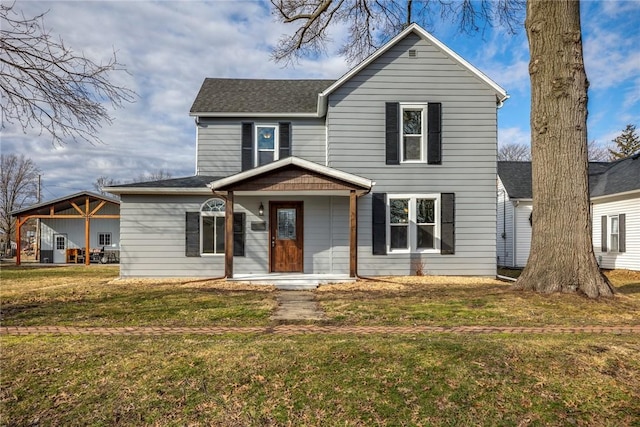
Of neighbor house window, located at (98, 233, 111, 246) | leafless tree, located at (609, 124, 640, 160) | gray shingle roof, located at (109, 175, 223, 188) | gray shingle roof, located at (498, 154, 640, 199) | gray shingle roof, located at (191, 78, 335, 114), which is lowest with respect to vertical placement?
neighbor house window, located at (98, 233, 111, 246)

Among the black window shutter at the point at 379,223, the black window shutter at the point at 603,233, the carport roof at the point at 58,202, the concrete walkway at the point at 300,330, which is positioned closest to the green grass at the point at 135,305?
the concrete walkway at the point at 300,330

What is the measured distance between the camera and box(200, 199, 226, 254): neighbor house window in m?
12.4

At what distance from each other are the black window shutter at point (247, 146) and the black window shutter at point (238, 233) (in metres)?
1.83

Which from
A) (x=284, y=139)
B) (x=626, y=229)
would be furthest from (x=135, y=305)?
(x=626, y=229)

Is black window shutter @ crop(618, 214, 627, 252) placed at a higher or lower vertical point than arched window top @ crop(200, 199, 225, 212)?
lower

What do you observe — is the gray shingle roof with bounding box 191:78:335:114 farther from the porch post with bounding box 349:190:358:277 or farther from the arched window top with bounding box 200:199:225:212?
the porch post with bounding box 349:190:358:277

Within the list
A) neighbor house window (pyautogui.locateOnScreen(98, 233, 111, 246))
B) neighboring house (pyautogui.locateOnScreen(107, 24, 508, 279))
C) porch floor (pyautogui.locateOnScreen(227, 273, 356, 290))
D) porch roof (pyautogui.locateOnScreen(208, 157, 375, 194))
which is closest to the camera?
porch floor (pyautogui.locateOnScreen(227, 273, 356, 290))

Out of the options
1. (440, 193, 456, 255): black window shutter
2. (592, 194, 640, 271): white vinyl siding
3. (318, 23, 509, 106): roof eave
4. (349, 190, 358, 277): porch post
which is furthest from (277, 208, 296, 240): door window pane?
(592, 194, 640, 271): white vinyl siding

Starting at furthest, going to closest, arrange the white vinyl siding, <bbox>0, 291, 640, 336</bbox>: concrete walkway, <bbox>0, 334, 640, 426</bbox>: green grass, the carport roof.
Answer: the carport roof → the white vinyl siding → <bbox>0, 291, 640, 336</bbox>: concrete walkway → <bbox>0, 334, 640, 426</bbox>: green grass

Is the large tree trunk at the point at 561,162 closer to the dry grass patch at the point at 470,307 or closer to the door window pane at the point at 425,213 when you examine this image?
the dry grass patch at the point at 470,307

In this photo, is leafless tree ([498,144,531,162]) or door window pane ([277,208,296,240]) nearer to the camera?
door window pane ([277,208,296,240])

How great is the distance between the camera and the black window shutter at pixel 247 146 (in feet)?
43.9

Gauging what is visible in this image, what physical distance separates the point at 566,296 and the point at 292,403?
20.8 feet

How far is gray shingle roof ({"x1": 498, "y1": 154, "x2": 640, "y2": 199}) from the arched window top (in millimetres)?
13105
